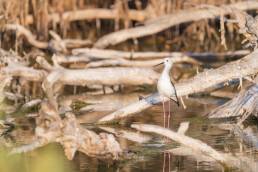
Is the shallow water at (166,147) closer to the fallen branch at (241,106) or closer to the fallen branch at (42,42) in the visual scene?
the fallen branch at (241,106)

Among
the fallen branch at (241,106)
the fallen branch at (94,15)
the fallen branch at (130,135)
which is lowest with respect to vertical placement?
the fallen branch at (130,135)

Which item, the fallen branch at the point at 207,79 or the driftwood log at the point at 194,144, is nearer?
the driftwood log at the point at 194,144

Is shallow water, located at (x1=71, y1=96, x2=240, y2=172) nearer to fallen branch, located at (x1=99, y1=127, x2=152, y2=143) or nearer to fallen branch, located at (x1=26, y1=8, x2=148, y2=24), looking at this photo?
fallen branch, located at (x1=99, y1=127, x2=152, y2=143)

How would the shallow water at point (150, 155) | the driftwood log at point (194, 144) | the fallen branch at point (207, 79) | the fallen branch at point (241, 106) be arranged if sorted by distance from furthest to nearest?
the fallen branch at point (207, 79) < the fallen branch at point (241, 106) < the shallow water at point (150, 155) < the driftwood log at point (194, 144)

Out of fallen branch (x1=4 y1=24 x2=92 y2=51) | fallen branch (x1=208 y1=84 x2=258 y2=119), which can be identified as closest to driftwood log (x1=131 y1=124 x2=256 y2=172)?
fallen branch (x1=208 y1=84 x2=258 y2=119)

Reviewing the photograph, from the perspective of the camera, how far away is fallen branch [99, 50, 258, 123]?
27.4ft

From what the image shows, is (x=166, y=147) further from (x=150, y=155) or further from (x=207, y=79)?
(x=207, y=79)

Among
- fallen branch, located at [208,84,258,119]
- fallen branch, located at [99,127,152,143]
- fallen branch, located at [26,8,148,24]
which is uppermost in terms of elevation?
fallen branch, located at [26,8,148,24]

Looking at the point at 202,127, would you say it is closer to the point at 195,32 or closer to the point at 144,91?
the point at 144,91

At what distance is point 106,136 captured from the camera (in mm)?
6746

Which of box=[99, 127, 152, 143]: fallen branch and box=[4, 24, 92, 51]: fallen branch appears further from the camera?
box=[4, 24, 92, 51]: fallen branch

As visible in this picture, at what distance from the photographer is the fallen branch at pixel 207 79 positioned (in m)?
8.35

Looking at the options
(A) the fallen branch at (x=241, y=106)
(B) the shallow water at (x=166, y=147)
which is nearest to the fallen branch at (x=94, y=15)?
(B) the shallow water at (x=166, y=147)

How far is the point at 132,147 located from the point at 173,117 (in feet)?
4.61
